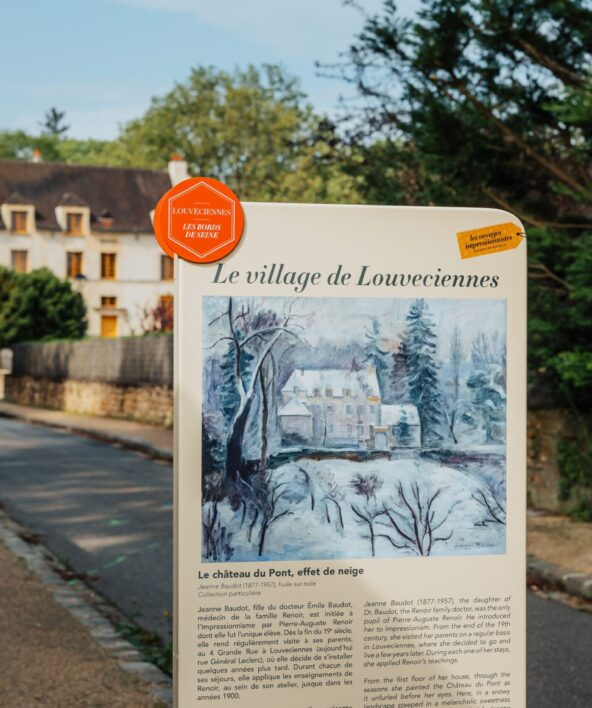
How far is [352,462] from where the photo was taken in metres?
2.99

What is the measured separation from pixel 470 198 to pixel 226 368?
8.14m

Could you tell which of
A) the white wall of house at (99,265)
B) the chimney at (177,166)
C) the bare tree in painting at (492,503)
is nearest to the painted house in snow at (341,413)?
the bare tree in painting at (492,503)

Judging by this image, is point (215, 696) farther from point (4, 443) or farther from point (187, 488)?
point (4, 443)

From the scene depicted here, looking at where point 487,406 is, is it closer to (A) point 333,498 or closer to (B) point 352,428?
(B) point 352,428

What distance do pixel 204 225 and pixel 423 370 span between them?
0.72 meters

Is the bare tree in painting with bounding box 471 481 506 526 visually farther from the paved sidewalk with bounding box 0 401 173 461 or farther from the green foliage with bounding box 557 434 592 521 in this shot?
the paved sidewalk with bounding box 0 401 173 461

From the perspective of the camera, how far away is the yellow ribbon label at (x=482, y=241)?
3018 millimetres

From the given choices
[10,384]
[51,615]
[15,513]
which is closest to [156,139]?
[10,384]

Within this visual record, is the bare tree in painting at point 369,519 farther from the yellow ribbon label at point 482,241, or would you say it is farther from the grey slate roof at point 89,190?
the grey slate roof at point 89,190

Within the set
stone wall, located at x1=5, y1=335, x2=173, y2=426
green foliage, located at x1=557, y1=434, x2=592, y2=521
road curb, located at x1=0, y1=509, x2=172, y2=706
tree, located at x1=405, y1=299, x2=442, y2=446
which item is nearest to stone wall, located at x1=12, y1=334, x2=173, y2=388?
stone wall, located at x1=5, y1=335, x2=173, y2=426

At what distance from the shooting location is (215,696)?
284 centimetres

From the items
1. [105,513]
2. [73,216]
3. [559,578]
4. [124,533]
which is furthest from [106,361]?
[73,216]

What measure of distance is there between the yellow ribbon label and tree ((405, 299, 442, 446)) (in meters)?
0.19

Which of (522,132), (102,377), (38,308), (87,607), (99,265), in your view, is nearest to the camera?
(87,607)
